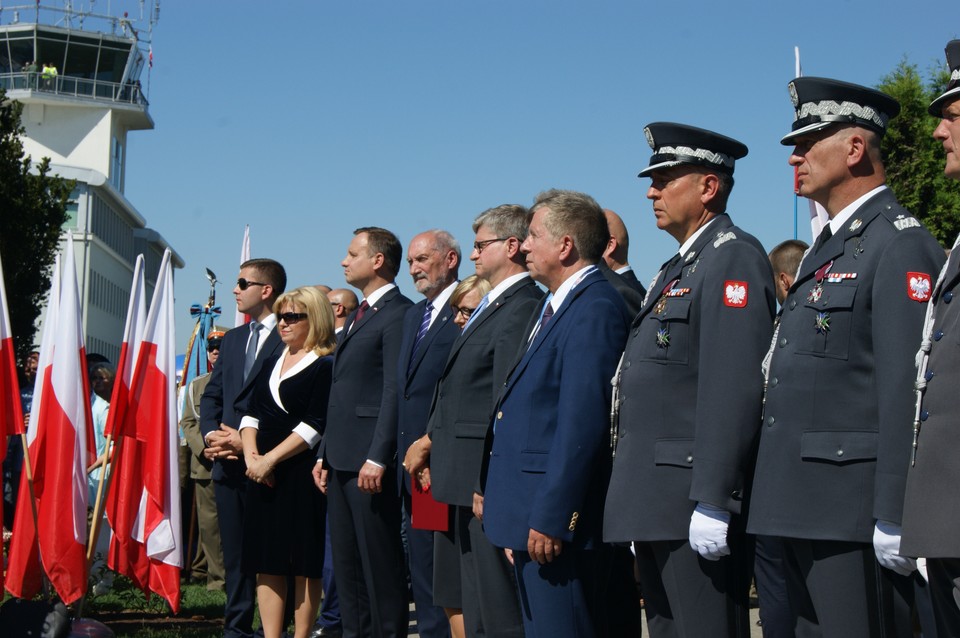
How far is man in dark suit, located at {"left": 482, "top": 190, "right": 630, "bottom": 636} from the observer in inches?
187

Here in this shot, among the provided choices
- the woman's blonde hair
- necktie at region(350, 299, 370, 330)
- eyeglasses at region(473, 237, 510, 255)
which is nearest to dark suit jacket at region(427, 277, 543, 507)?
eyeglasses at region(473, 237, 510, 255)

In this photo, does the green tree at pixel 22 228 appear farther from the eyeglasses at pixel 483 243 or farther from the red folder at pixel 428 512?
the eyeglasses at pixel 483 243

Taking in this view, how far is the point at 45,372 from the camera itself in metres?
7.92

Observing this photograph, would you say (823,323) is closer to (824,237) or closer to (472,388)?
(824,237)

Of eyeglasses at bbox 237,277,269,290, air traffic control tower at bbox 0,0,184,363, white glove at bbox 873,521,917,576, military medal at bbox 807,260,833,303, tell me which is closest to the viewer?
white glove at bbox 873,521,917,576

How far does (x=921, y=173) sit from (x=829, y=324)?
12267mm

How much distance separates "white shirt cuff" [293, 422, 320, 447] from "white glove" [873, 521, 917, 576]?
447cm

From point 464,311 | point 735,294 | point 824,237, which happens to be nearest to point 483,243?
point 464,311

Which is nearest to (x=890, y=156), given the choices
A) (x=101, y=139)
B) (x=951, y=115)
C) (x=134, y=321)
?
(x=134, y=321)

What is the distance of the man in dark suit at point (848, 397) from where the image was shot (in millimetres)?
3562

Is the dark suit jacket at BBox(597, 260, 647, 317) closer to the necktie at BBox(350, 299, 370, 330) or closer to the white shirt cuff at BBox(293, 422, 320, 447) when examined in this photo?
the necktie at BBox(350, 299, 370, 330)

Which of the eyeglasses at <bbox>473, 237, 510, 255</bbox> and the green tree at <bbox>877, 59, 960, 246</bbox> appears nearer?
the eyeglasses at <bbox>473, 237, 510, 255</bbox>

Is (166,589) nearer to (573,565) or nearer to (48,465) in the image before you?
(48,465)

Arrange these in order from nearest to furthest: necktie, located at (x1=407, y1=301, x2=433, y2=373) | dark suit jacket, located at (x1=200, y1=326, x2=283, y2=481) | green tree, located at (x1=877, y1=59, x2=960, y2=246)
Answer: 1. necktie, located at (x1=407, y1=301, x2=433, y2=373)
2. dark suit jacket, located at (x1=200, y1=326, x2=283, y2=481)
3. green tree, located at (x1=877, y1=59, x2=960, y2=246)
